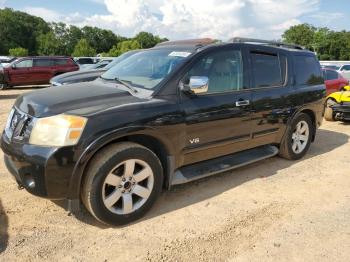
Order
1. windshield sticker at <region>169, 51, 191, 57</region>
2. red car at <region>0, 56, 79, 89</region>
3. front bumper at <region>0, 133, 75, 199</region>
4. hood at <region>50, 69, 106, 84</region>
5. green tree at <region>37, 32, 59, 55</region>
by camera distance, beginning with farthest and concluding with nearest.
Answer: green tree at <region>37, 32, 59, 55</region> < red car at <region>0, 56, 79, 89</region> < hood at <region>50, 69, 106, 84</region> < windshield sticker at <region>169, 51, 191, 57</region> < front bumper at <region>0, 133, 75, 199</region>

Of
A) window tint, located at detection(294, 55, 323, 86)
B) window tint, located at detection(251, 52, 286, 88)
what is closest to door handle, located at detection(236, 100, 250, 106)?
window tint, located at detection(251, 52, 286, 88)

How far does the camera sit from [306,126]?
603 centimetres

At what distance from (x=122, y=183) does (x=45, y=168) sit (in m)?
0.76

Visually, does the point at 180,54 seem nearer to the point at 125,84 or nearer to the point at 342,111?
the point at 125,84

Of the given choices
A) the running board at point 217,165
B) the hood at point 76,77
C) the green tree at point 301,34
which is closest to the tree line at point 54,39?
the green tree at point 301,34

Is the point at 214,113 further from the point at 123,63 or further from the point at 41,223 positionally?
the point at 41,223

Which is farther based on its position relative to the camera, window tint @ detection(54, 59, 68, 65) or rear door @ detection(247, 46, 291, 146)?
window tint @ detection(54, 59, 68, 65)

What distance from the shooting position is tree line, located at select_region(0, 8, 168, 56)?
78500mm

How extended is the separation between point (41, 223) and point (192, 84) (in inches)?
84.0

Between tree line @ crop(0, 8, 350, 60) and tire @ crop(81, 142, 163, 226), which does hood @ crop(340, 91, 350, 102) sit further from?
tree line @ crop(0, 8, 350, 60)

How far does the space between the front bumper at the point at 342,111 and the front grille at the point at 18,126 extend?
7791mm

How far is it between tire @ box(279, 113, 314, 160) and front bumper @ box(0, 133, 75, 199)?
3544mm

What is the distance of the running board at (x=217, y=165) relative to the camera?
4.16m

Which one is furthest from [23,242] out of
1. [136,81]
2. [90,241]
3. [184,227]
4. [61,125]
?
[136,81]
